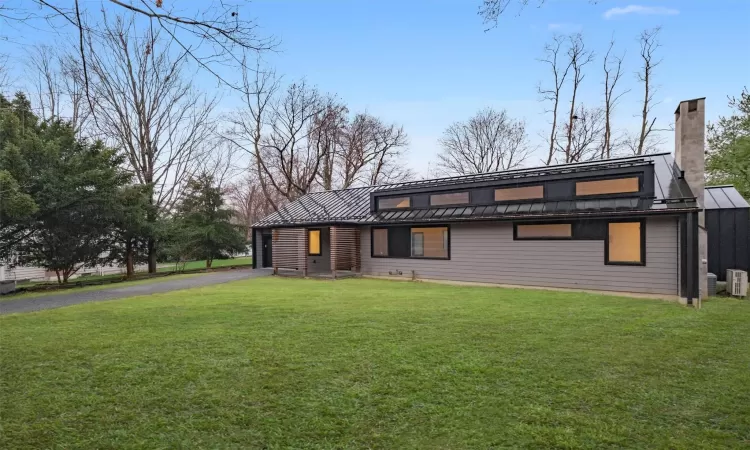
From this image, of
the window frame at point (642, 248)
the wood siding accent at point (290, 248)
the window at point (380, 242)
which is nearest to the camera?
the window frame at point (642, 248)

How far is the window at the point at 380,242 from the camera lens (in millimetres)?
14922

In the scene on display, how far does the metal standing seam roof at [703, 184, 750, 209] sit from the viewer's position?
36.5ft

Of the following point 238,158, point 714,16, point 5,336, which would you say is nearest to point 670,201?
point 714,16

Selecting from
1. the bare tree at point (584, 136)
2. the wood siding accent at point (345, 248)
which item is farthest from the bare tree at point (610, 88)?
the wood siding accent at point (345, 248)

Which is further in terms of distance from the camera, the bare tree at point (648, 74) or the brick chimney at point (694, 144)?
the bare tree at point (648, 74)

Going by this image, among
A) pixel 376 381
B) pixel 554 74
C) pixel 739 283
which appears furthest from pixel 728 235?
pixel 554 74

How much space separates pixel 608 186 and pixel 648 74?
12.4 metres

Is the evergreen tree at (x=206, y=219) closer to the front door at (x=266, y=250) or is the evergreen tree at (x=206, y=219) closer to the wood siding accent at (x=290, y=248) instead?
the front door at (x=266, y=250)

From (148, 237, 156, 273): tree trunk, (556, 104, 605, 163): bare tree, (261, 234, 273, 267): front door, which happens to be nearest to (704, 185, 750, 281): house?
(556, 104, 605, 163): bare tree

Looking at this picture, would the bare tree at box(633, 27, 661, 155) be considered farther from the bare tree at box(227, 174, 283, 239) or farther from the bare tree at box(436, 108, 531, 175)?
the bare tree at box(227, 174, 283, 239)

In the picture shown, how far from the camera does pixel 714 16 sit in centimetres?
537

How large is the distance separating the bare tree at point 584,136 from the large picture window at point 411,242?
40.7 feet

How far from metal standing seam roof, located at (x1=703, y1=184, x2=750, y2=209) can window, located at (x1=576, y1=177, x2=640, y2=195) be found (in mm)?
3072

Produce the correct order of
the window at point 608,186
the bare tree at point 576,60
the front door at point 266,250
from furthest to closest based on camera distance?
the bare tree at point 576,60 < the front door at point 266,250 < the window at point 608,186
